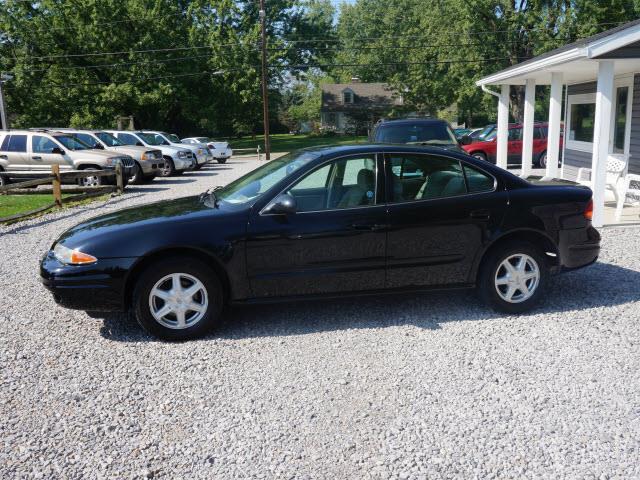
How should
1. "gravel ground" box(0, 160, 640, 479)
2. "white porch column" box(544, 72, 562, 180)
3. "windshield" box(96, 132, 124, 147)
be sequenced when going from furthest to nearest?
"windshield" box(96, 132, 124, 147) < "white porch column" box(544, 72, 562, 180) < "gravel ground" box(0, 160, 640, 479)

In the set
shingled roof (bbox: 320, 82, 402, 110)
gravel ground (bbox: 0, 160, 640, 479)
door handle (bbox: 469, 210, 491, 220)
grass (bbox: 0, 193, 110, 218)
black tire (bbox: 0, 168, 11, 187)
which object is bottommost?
gravel ground (bbox: 0, 160, 640, 479)

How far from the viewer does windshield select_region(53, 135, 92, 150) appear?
16.1 meters

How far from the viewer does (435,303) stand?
227 inches

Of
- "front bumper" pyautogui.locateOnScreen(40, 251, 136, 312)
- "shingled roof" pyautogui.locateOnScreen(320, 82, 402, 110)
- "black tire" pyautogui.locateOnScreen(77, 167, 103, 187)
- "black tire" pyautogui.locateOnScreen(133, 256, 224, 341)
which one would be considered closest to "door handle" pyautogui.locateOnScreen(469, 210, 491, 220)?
"black tire" pyautogui.locateOnScreen(133, 256, 224, 341)

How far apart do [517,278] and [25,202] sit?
1267cm

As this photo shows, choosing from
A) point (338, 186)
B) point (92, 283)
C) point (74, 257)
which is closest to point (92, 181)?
point (74, 257)

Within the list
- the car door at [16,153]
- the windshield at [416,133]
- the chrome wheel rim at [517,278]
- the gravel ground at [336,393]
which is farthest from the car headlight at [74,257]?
the car door at [16,153]

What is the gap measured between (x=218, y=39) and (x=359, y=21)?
43.9m

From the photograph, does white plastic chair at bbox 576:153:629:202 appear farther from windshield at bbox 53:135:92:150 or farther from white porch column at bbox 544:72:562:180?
windshield at bbox 53:135:92:150

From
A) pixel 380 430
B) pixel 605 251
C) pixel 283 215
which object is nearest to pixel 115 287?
pixel 283 215

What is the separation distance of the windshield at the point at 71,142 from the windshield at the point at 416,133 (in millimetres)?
9338

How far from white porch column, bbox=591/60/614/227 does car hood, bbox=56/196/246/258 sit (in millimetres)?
6743

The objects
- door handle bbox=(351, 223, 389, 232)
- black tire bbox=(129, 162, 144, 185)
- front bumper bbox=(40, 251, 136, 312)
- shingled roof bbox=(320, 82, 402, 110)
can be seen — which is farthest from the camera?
shingled roof bbox=(320, 82, 402, 110)

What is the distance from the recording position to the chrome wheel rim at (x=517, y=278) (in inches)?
210
